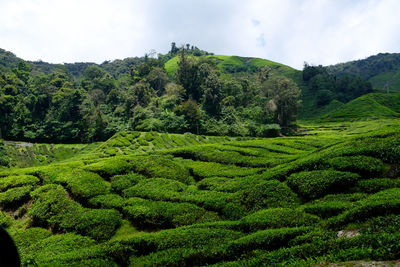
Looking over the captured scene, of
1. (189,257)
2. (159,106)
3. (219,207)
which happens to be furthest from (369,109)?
(189,257)

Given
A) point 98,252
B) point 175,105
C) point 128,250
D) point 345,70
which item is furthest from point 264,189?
point 345,70

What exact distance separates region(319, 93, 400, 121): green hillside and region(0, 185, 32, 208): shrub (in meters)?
64.3

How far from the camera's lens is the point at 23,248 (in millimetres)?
10375

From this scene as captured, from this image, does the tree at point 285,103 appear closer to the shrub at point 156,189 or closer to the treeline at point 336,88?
the treeline at point 336,88

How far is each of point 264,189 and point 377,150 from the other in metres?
6.03

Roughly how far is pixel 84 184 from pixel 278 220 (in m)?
11.0

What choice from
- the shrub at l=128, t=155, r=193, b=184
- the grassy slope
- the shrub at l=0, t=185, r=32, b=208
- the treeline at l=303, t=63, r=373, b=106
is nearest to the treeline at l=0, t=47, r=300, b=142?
the treeline at l=303, t=63, r=373, b=106

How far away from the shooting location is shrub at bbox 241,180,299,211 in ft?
36.0

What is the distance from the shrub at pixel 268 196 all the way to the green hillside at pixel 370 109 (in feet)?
182

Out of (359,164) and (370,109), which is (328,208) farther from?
(370,109)

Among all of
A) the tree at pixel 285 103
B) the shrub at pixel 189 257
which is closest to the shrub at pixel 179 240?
the shrub at pixel 189 257

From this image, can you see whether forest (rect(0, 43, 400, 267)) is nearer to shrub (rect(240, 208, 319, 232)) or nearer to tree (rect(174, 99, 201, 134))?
shrub (rect(240, 208, 319, 232))

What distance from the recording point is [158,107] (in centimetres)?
5509

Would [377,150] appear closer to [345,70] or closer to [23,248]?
[23,248]
